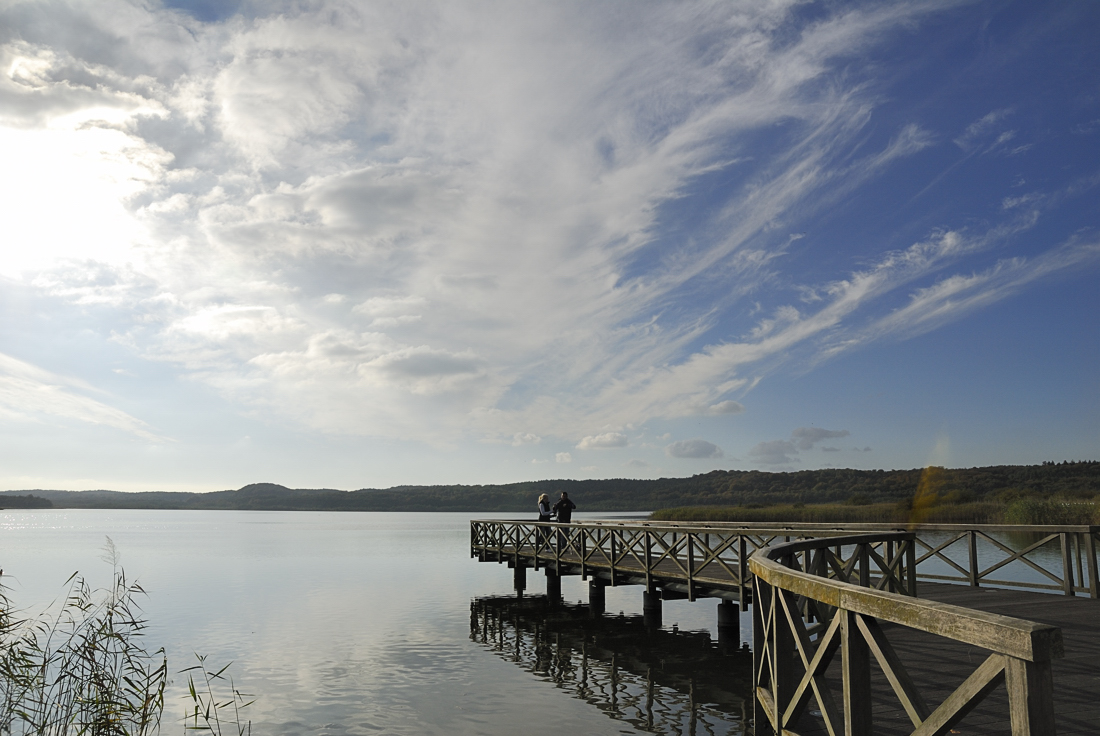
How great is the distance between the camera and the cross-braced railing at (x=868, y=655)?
8.30ft

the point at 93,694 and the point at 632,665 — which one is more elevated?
the point at 93,694

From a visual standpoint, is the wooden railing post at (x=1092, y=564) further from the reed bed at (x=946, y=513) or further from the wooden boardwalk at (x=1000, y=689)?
the reed bed at (x=946, y=513)

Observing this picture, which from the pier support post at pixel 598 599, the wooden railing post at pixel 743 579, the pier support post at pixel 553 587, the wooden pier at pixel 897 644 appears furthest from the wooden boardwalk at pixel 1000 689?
the pier support post at pixel 553 587

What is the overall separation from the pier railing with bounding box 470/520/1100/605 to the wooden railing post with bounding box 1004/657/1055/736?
282 inches

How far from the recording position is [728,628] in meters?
15.1

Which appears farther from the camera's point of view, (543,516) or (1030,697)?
(543,516)

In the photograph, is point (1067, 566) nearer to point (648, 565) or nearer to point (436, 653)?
point (648, 565)

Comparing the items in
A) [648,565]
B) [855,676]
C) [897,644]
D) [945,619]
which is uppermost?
[945,619]

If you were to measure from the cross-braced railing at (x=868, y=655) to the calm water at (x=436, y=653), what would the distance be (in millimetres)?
5414

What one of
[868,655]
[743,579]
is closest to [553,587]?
[743,579]

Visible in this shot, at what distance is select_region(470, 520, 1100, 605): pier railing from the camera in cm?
1218

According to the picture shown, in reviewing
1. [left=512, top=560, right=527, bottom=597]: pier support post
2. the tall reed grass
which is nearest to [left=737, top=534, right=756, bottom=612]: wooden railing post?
the tall reed grass

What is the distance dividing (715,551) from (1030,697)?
12.5m

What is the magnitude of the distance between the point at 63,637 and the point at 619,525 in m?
13.6
